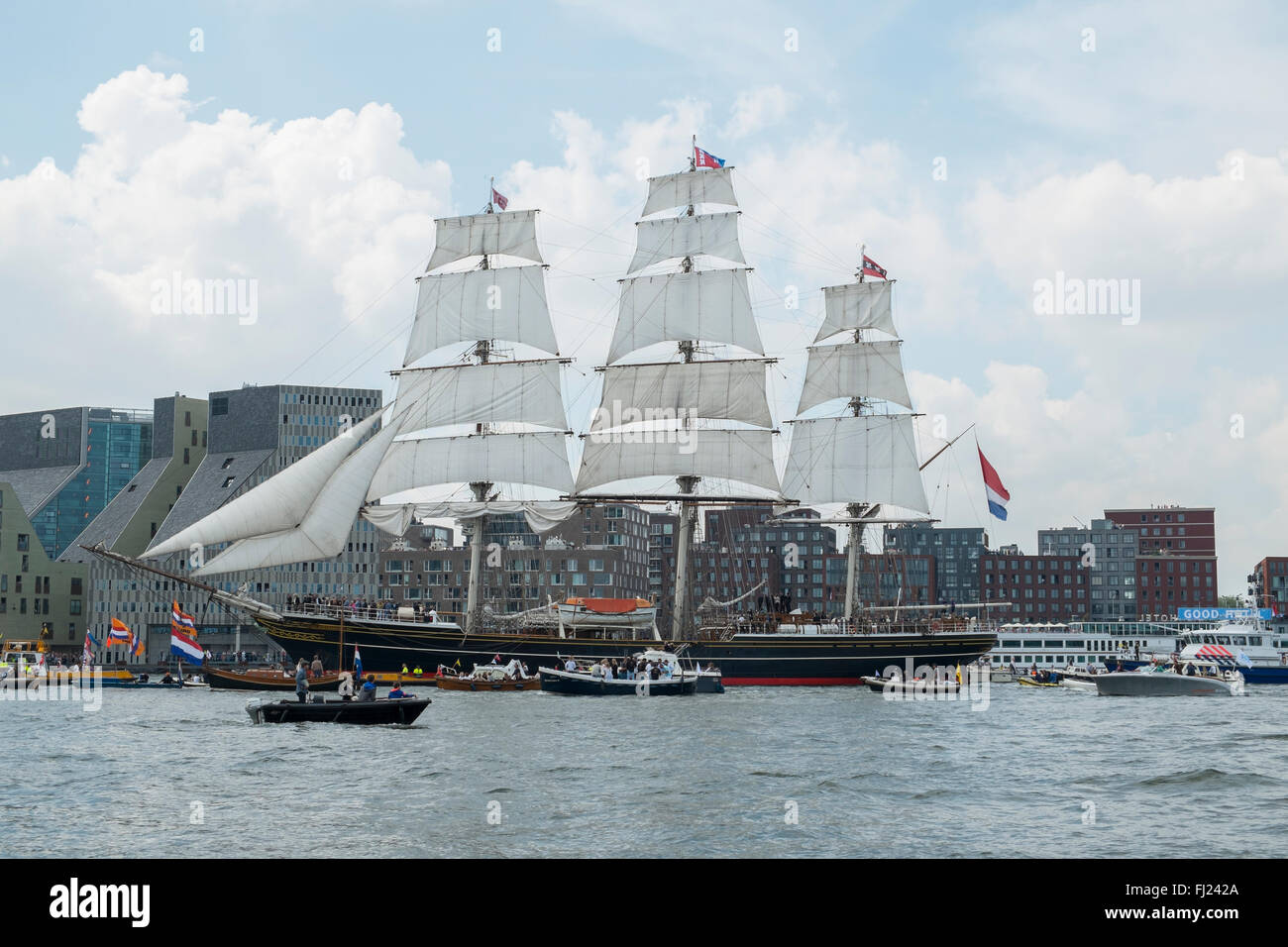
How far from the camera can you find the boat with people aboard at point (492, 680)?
81000 millimetres

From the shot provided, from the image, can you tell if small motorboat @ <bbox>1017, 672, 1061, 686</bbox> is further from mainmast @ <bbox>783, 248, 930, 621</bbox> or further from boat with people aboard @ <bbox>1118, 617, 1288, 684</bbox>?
mainmast @ <bbox>783, 248, 930, 621</bbox>

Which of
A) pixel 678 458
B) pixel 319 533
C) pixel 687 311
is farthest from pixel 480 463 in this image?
pixel 687 311

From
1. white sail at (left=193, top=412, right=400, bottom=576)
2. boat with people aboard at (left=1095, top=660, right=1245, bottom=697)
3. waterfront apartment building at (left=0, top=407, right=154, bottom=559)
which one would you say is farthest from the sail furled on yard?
waterfront apartment building at (left=0, top=407, right=154, bottom=559)

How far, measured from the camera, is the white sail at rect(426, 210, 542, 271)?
10301 cm

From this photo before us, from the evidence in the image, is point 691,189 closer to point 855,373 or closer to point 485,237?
point 485,237

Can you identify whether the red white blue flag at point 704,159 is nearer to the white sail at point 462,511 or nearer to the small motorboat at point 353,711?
the white sail at point 462,511

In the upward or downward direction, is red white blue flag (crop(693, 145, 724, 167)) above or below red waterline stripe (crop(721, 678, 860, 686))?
above

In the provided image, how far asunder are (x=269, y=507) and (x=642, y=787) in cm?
5007

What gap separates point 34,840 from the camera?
26781mm

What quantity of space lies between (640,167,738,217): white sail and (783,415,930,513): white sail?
68.1 ft

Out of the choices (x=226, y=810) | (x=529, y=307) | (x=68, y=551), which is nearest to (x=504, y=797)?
(x=226, y=810)

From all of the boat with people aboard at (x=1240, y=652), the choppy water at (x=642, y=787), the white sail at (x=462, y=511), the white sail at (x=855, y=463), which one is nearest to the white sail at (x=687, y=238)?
the white sail at (x=855, y=463)

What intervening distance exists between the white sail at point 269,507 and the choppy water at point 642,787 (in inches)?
628
